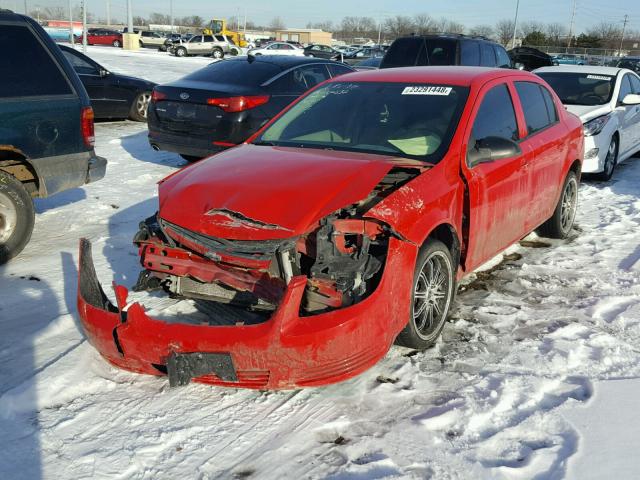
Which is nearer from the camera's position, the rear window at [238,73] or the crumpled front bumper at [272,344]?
the crumpled front bumper at [272,344]

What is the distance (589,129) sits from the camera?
909 centimetres

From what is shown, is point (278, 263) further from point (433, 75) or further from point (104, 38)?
point (104, 38)

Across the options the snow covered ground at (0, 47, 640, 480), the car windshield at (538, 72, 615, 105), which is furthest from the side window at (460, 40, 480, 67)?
the snow covered ground at (0, 47, 640, 480)

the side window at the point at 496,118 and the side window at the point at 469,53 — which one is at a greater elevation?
the side window at the point at 469,53

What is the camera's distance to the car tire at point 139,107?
42.2 feet

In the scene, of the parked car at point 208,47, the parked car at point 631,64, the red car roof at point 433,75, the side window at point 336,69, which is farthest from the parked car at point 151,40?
the red car roof at point 433,75

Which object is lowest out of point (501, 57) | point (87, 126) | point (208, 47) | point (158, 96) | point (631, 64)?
point (87, 126)

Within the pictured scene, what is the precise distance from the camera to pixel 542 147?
18.2ft

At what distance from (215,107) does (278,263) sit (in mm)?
5278

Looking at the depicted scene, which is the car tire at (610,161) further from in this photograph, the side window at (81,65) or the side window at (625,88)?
the side window at (81,65)

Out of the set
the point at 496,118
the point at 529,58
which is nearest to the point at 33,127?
the point at 496,118

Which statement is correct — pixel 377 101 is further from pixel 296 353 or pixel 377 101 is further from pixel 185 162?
pixel 185 162

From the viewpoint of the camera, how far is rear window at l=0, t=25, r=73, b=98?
17.9ft

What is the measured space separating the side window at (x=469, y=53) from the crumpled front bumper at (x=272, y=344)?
9.99 meters
